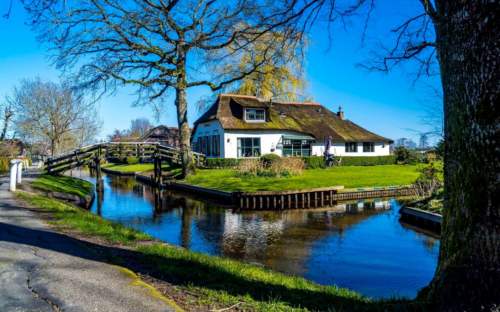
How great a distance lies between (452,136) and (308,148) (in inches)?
1392

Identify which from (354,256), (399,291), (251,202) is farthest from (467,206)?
(251,202)

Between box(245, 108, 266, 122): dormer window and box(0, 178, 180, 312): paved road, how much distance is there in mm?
30025

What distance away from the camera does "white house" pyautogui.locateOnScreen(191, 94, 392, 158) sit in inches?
1393

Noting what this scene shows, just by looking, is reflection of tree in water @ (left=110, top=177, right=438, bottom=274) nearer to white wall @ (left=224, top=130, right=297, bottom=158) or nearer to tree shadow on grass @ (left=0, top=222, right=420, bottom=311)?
tree shadow on grass @ (left=0, top=222, right=420, bottom=311)

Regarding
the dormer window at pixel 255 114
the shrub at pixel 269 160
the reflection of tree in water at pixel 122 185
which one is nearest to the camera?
the reflection of tree in water at pixel 122 185

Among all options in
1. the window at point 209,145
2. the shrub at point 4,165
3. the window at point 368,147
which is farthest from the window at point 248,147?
the shrub at point 4,165

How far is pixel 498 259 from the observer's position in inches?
112

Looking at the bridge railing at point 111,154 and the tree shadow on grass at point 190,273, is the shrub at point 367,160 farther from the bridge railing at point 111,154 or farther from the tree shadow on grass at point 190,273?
the tree shadow on grass at point 190,273

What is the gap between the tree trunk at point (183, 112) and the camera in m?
25.3

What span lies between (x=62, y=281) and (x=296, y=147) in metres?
34.2

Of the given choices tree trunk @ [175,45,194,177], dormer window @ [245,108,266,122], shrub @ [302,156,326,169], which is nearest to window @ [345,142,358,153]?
shrub @ [302,156,326,169]

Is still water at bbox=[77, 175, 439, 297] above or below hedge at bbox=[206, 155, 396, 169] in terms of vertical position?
below

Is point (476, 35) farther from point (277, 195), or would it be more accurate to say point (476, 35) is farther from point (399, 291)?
point (277, 195)

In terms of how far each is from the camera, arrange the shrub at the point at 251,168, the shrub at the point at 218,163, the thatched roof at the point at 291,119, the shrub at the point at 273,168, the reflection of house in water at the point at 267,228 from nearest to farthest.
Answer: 1. the reflection of house in water at the point at 267,228
2. the shrub at the point at 273,168
3. the shrub at the point at 251,168
4. the shrub at the point at 218,163
5. the thatched roof at the point at 291,119
